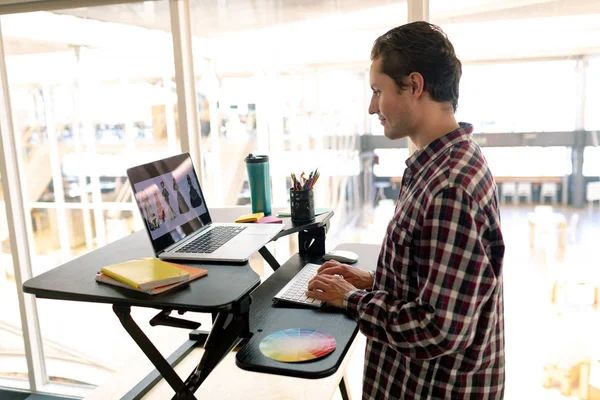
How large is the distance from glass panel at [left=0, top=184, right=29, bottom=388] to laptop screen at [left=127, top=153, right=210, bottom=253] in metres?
2.00

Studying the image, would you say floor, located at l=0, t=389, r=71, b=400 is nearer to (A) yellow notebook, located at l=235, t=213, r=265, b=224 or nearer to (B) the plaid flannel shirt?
(A) yellow notebook, located at l=235, t=213, r=265, b=224

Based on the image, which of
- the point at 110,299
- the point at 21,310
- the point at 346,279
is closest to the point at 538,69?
the point at 346,279

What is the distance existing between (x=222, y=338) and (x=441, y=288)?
583mm

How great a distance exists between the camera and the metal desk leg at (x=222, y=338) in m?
1.29

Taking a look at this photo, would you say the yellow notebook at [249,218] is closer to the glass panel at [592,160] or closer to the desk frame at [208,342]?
the desk frame at [208,342]

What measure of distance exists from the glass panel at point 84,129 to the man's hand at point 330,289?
64.8 inches

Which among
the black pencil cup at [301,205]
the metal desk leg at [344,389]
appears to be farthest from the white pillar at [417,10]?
the metal desk leg at [344,389]

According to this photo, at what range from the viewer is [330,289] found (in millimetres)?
1328

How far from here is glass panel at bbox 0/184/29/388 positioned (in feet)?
10.6

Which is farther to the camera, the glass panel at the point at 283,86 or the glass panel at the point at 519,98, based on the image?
the glass panel at the point at 283,86

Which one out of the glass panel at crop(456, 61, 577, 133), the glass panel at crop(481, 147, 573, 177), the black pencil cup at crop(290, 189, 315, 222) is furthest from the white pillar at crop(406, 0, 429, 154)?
the black pencil cup at crop(290, 189, 315, 222)

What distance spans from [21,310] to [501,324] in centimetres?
269

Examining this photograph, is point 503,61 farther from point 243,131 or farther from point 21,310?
point 21,310

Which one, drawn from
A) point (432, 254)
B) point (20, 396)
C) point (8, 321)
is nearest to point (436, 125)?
point (432, 254)
